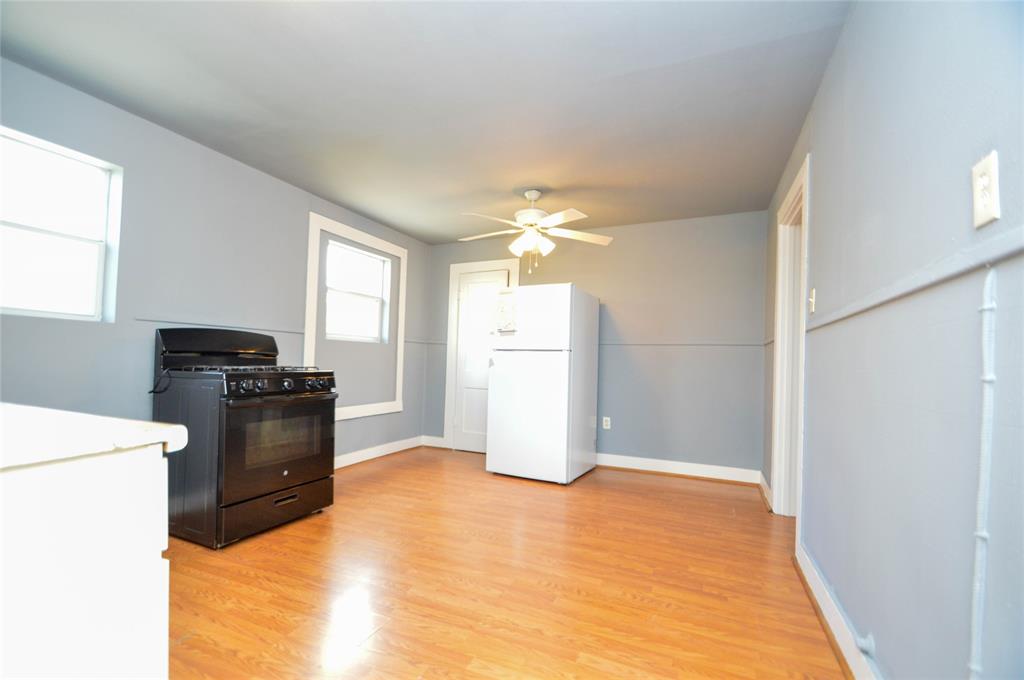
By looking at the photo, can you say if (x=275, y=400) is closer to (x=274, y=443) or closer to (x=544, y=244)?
(x=274, y=443)

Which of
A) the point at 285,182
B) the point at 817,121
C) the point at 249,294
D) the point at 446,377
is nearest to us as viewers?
the point at 817,121

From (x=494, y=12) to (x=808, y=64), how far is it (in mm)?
1378

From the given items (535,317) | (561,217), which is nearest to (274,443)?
(535,317)

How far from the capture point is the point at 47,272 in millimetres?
2314

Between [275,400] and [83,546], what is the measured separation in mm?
2309

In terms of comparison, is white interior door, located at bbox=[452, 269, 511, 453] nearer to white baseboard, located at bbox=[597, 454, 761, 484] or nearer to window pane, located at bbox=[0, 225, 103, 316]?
white baseboard, located at bbox=[597, 454, 761, 484]

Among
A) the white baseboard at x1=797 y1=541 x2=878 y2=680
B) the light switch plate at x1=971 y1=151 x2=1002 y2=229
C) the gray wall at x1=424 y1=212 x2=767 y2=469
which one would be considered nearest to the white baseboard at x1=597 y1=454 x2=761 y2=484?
the gray wall at x1=424 y1=212 x2=767 y2=469

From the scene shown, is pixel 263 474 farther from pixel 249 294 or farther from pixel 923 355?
pixel 923 355

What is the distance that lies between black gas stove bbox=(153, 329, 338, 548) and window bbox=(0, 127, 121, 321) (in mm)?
451

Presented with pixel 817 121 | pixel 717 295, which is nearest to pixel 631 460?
pixel 717 295

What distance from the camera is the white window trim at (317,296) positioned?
3.74 metres

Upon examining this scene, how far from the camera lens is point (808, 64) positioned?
2010 millimetres

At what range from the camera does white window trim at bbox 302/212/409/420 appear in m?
3.74

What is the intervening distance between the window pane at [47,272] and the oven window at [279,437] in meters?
1.06
